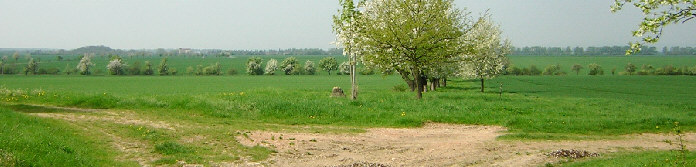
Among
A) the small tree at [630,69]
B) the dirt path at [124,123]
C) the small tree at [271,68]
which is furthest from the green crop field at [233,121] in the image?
the small tree at [271,68]

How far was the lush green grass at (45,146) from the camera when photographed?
413 inches

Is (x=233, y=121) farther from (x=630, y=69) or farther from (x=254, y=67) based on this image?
(x=254, y=67)

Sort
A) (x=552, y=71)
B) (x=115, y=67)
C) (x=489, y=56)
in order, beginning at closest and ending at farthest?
(x=489, y=56) → (x=552, y=71) → (x=115, y=67)

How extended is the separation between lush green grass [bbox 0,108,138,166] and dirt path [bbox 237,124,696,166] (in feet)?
13.3

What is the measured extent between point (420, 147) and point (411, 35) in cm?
1617

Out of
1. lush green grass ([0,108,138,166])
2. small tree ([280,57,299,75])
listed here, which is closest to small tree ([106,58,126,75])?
small tree ([280,57,299,75])

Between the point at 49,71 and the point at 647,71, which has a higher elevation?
the point at 49,71

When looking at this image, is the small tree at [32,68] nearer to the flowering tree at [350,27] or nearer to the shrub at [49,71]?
the shrub at [49,71]

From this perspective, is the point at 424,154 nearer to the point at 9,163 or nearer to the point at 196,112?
the point at 9,163

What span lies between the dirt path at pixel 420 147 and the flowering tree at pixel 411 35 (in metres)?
12.1

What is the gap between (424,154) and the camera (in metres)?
14.6

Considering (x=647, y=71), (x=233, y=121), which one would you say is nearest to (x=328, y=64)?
(x=647, y=71)

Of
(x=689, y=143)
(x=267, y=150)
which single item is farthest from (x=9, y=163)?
(x=689, y=143)

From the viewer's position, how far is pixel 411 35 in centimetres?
3108
